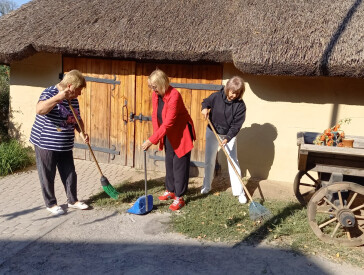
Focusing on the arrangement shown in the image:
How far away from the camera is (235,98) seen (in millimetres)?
4723

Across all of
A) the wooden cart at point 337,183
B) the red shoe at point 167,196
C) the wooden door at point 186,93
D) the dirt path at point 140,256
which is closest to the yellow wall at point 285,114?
the wooden door at point 186,93

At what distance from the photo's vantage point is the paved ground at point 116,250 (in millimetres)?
3443

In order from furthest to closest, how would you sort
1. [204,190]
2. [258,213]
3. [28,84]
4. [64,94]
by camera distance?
1. [28,84]
2. [204,190]
3. [258,213]
4. [64,94]

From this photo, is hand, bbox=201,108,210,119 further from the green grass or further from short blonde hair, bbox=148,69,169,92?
the green grass

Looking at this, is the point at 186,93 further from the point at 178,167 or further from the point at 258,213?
the point at 258,213

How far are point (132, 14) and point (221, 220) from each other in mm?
3876

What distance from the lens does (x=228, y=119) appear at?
15.9 ft

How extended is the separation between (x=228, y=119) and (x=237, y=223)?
136 cm

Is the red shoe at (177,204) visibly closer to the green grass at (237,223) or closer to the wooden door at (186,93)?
the green grass at (237,223)

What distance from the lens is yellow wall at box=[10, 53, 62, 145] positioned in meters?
6.78

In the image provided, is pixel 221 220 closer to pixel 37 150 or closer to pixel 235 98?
pixel 235 98

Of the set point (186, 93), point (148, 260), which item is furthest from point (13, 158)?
point (148, 260)

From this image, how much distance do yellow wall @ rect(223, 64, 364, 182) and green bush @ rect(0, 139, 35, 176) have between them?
3.42 metres

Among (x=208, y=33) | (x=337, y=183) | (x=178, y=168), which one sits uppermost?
(x=208, y=33)
